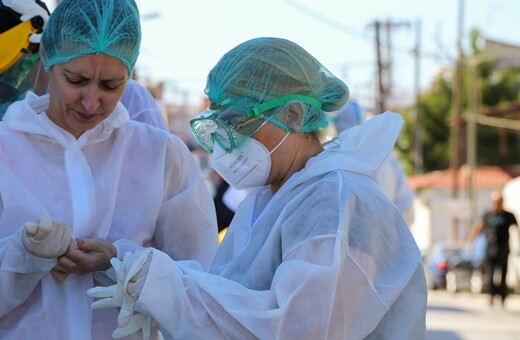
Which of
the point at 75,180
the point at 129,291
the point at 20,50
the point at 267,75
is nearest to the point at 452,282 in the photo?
the point at 20,50

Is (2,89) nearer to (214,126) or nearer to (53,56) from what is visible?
(53,56)

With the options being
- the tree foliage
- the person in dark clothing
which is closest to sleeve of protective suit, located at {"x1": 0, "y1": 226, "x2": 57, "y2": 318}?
the person in dark clothing

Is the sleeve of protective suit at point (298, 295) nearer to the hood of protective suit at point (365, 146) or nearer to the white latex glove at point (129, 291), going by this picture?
the white latex glove at point (129, 291)

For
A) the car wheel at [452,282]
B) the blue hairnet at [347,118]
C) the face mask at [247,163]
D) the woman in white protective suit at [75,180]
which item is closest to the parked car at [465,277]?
the car wheel at [452,282]

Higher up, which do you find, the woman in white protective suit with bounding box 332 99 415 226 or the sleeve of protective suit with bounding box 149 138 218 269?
the sleeve of protective suit with bounding box 149 138 218 269

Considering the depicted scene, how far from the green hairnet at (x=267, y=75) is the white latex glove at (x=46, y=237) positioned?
0.63m

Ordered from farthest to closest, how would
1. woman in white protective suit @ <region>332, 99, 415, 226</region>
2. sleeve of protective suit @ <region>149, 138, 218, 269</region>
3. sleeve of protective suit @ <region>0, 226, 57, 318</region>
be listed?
woman in white protective suit @ <region>332, 99, 415, 226</region>
sleeve of protective suit @ <region>149, 138, 218, 269</region>
sleeve of protective suit @ <region>0, 226, 57, 318</region>

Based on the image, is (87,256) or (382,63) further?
(382,63)

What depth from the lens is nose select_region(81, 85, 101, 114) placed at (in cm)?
381

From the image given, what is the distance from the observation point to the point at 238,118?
342 cm

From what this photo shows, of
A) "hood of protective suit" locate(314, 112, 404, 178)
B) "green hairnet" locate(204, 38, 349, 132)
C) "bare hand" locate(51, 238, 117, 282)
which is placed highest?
"green hairnet" locate(204, 38, 349, 132)

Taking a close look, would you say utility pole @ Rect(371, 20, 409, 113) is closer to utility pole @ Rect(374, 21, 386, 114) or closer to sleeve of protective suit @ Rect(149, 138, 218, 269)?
utility pole @ Rect(374, 21, 386, 114)

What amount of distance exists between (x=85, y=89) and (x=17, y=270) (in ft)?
2.09

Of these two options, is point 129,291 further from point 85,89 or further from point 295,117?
point 85,89
